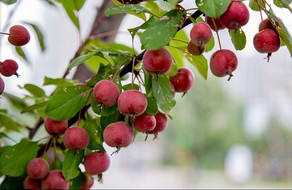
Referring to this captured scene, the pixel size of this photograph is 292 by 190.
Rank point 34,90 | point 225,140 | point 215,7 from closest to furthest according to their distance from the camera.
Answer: point 215,7 < point 34,90 < point 225,140

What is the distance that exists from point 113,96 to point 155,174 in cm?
749

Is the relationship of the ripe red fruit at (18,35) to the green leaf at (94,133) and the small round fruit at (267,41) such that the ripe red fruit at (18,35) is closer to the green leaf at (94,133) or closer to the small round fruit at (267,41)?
the green leaf at (94,133)

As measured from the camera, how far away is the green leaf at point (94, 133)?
383 millimetres

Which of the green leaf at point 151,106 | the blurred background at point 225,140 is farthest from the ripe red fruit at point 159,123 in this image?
the blurred background at point 225,140

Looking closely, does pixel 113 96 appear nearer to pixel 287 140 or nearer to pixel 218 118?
pixel 218 118

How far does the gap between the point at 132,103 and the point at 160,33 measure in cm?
7

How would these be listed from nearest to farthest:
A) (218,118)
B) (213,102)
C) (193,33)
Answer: (193,33) < (213,102) < (218,118)

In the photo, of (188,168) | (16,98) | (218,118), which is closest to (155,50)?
(16,98)

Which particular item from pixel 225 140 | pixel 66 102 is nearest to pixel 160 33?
pixel 66 102

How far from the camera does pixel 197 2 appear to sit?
280 millimetres

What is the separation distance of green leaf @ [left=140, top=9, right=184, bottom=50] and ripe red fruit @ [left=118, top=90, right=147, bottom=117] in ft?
0.16

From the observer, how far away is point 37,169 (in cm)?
37

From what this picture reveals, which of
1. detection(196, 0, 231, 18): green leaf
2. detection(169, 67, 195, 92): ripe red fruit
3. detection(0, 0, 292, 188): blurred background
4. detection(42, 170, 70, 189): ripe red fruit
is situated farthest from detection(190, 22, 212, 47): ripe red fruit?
detection(0, 0, 292, 188): blurred background

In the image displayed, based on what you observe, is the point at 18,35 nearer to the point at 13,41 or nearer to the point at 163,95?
the point at 13,41
